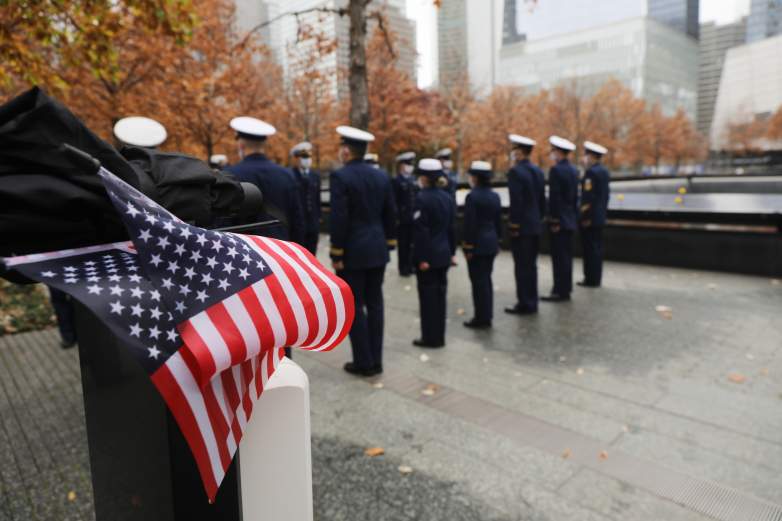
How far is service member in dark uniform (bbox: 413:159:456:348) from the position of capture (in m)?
6.20

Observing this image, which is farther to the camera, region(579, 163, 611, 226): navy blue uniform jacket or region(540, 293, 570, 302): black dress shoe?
region(579, 163, 611, 226): navy blue uniform jacket

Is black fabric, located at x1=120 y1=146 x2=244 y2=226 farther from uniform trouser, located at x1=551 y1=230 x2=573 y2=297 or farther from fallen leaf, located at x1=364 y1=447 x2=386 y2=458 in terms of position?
uniform trouser, located at x1=551 y1=230 x2=573 y2=297

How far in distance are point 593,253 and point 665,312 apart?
6.26 ft

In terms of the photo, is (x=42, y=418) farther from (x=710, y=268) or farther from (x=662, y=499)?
(x=710, y=268)

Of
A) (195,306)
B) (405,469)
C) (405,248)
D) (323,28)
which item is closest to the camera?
(195,306)

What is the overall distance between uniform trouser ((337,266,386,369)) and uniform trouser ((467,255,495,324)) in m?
1.79

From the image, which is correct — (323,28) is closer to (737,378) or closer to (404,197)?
(404,197)

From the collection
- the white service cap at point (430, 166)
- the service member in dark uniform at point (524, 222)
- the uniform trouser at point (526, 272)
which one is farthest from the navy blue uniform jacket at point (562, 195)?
the white service cap at point (430, 166)

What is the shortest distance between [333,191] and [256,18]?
71532 millimetres

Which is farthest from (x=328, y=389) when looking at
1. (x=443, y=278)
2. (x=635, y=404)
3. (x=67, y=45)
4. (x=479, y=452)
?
(x=67, y=45)

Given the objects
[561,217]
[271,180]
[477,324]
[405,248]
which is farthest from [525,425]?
[405,248]

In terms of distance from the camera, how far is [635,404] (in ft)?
15.0

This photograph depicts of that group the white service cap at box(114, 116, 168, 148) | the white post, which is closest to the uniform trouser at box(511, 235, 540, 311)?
the white service cap at box(114, 116, 168, 148)

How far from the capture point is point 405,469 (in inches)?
140
